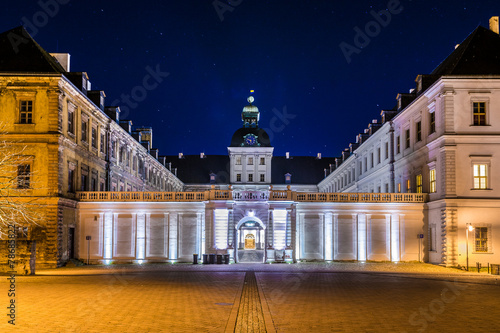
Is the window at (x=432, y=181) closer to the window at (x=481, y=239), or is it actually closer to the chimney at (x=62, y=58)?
the window at (x=481, y=239)

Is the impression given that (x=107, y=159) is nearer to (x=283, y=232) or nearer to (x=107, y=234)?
(x=107, y=234)

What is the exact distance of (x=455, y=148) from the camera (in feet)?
120

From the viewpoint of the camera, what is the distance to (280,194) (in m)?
41.6

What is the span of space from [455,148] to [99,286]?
82.5 ft

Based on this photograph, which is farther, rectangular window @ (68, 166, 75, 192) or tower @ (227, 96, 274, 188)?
tower @ (227, 96, 274, 188)

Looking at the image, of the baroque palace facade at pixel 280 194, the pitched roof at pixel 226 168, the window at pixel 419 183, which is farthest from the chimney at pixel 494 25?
the pitched roof at pixel 226 168

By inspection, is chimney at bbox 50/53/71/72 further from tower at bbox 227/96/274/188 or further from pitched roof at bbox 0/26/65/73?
tower at bbox 227/96/274/188

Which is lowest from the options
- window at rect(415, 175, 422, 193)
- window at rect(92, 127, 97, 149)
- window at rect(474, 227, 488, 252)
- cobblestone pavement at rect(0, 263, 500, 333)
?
cobblestone pavement at rect(0, 263, 500, 333)

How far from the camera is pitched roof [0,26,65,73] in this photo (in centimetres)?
3659

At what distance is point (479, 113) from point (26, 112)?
3041cm

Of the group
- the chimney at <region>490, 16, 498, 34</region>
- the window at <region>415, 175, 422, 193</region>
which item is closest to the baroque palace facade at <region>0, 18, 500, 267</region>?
the chimney at <region>490, 16, 498, 34</region>

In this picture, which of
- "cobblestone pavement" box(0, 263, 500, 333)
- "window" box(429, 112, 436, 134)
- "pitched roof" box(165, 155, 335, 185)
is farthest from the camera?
"pitched roof" box(165, 155, 335, 185)

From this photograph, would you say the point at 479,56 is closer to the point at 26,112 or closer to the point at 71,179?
the point at 71,179

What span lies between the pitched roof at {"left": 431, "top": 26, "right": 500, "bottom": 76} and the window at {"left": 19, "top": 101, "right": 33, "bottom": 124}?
1112 inches
